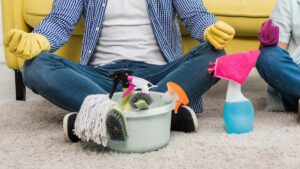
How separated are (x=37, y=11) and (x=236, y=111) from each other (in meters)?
0.71

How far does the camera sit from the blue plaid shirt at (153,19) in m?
1.33

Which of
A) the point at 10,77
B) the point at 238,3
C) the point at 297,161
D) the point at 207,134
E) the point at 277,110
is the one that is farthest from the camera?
the point at 10,77

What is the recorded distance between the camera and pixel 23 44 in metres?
1.14

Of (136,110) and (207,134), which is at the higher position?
(136,110)

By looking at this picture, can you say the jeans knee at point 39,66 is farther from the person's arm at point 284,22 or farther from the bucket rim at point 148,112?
the person's arm at point 284,22

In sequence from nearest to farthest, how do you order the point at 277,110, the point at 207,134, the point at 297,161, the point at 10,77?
the point at 297,161 → the point at 207,134 → the point at 277,110 → the point at 10,77

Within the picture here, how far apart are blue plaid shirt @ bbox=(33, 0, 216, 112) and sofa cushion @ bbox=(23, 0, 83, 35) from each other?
6.0 inches

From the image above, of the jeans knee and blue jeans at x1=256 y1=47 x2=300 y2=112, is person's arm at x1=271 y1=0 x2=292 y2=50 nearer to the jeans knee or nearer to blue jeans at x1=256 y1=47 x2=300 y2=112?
blue jeans at x1=256 y1=47 x2=300 y2=112

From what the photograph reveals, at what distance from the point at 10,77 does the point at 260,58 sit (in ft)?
4.12

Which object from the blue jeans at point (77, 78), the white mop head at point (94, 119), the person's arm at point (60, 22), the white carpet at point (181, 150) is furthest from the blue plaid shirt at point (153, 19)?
the white mop head at point (94, 119)

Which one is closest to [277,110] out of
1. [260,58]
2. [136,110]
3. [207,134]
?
[260,58]

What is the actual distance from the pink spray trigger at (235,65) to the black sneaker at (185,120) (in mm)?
111

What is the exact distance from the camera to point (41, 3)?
156cm

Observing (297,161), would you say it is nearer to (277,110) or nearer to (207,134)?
(207,134)
